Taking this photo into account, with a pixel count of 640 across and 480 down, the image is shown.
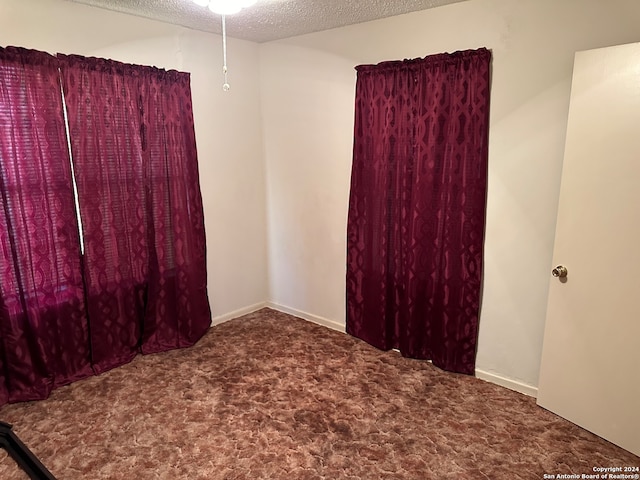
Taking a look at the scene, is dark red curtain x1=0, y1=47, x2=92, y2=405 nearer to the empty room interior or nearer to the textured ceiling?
the empty room interior

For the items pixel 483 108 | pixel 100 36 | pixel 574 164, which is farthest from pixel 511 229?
pixel 100 36

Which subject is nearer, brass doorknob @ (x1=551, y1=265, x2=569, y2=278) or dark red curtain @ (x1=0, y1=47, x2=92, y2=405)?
brass doorknob @ (x1=551, y1=265, x2=569, y2=278)

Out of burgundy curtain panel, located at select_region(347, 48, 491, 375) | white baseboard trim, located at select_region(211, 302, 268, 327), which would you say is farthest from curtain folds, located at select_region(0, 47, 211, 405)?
burgundy curtain panel, located at select_region(347, 48, 491, 375)

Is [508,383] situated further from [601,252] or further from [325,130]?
[325,130]

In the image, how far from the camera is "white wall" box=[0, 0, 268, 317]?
8.54 feet

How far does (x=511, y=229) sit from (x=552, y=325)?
603 millimetres

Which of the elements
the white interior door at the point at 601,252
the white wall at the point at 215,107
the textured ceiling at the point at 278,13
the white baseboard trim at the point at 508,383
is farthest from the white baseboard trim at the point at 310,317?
the textured ceiling at the point at 278,13

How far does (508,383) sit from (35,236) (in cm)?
309

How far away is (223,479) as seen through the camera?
2.02 metres

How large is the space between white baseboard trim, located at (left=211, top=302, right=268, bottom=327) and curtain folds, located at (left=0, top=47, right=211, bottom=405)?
12.9 inches

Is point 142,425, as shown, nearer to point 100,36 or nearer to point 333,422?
point 333,422

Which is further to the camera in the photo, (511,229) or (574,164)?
(511,229)

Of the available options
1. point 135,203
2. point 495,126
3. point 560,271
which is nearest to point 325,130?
point 495,126

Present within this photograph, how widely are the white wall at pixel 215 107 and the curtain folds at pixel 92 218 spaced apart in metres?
0.15
